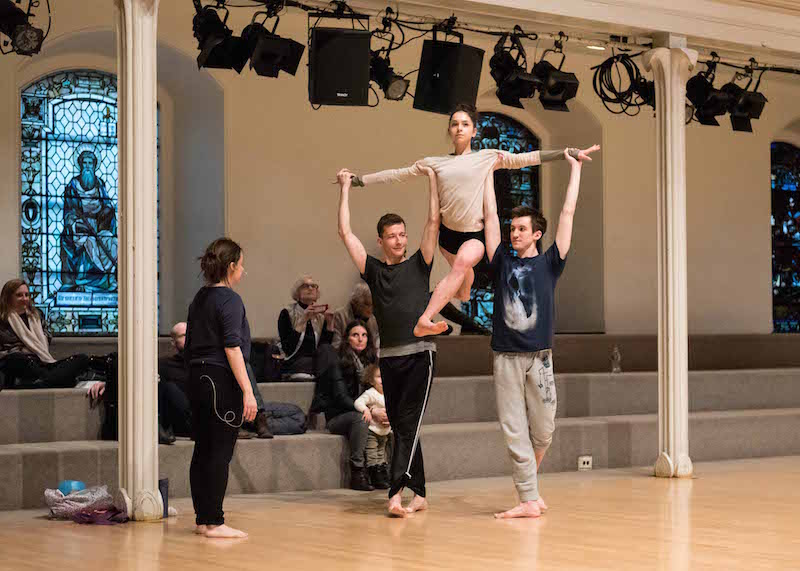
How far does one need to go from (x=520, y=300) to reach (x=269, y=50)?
8.95 feet

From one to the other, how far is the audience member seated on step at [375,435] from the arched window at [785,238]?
7.07 m

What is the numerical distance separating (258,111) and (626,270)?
4.13 m

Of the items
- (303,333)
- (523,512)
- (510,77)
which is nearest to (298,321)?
(303,333)

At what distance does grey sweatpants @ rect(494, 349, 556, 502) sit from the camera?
6.16 metres

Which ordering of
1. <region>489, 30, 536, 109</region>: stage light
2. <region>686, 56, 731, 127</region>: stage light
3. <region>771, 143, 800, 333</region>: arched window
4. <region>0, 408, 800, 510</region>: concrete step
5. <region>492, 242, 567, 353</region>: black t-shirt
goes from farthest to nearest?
<region>771, 143, 800, 333</region>: arched window < <region>686, 56, 731, 127</region>: stage light < <region>489, 30, 536, 109</region>: stage light < <region>0, 408, 800, 510</region>: concrete step < <region>492, 242, 567, 353</region>: black t-shirt

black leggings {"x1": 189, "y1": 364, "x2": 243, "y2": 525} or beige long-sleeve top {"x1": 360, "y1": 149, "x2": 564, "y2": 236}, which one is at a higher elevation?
beige long-sleeve top {"x1": 360, "y1": 149, "x2": 564, "y2": 236}

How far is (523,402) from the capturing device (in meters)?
6.21

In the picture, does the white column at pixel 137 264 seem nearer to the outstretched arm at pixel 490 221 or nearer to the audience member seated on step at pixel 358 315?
the outstretched arm at pixel 490 221

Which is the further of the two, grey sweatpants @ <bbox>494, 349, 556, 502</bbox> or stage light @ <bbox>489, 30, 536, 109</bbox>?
stage light @ <bbox>489, 30, 536, 109</bbox>

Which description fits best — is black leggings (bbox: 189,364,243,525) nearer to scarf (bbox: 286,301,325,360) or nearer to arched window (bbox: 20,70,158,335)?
scarf (bbox: 286,301,325,360)

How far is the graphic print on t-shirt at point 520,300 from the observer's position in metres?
6.16

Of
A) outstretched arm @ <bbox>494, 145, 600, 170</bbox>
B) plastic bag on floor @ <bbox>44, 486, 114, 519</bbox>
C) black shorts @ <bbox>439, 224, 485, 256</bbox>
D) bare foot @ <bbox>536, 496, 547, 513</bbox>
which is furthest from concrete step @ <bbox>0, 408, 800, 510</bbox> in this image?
outstretched arm @ <bbox>494, 145, 600, 170</bbox>

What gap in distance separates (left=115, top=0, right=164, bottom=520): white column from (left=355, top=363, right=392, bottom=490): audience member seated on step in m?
1.59

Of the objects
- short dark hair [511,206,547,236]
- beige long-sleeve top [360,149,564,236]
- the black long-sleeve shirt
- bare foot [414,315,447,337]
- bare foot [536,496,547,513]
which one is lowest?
bare foot [536,496,547,513]
